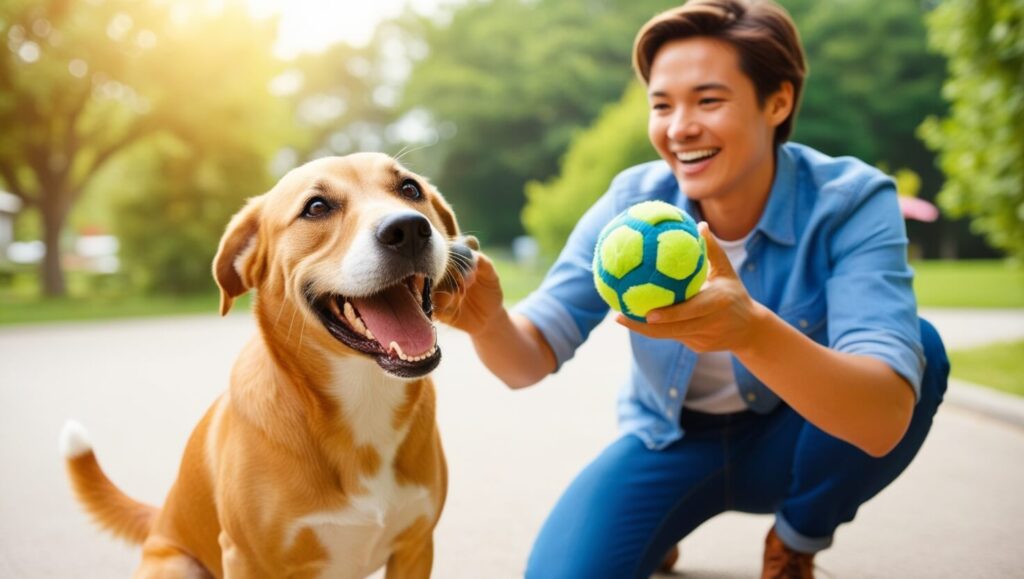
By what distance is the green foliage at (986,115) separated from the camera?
6.55 metres

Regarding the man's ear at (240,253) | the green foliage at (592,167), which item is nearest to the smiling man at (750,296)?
the man's ear at (240,253)

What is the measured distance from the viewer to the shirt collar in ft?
8.72

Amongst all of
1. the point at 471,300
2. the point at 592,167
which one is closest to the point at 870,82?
the point at 592,167

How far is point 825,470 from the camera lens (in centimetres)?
259

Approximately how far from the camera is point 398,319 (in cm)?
224

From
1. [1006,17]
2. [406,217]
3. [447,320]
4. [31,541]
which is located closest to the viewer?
[406,217]

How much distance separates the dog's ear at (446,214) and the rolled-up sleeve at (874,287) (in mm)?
1115

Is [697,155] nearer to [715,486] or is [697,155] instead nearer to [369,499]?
[715,486]

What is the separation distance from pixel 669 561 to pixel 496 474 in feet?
5.00

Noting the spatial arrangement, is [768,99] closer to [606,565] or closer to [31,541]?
[606,565]

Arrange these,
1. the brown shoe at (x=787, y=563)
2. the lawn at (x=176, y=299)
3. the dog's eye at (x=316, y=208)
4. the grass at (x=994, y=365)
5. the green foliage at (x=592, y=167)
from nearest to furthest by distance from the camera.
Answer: the dog's eye at (x=316, y=208), the brown shoe at (x=787, y=563), the grass at (x=994, y=365), the lawn at (x=176, y=299), the green foliage at (x=592, y=167)

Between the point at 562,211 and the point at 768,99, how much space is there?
58.3ft

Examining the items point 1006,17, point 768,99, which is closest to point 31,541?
point 768,99

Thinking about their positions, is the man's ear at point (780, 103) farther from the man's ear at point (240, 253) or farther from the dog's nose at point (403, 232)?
the man's ear at point (240, 253)
